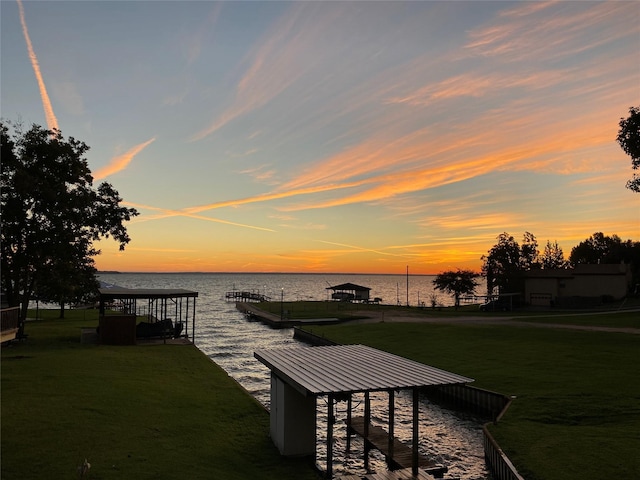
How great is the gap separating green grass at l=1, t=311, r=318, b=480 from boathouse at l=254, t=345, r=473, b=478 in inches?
28.5

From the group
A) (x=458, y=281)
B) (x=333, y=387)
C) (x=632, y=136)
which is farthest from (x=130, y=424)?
(x=458, y=281)

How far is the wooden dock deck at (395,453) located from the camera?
507 inches

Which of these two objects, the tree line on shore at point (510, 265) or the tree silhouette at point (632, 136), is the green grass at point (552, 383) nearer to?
the tree silhouette at point (632, 136)

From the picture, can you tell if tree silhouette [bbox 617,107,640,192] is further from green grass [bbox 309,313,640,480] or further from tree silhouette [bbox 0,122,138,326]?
tree silhouette [bbox 0,122,138,326]

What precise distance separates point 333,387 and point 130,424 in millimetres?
7213

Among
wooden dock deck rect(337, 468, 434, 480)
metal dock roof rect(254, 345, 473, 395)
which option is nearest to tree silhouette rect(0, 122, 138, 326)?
metal dock roof rect(254, 345, 473, 395)

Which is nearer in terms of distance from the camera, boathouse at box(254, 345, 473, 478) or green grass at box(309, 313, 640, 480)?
boathouse at box(254, 345, 473, 478)

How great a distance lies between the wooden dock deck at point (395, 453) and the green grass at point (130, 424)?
2493mm

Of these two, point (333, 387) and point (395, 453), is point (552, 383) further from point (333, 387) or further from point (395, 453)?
point (333, 387)

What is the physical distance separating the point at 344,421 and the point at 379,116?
78.2 feet

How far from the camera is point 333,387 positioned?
10953 millimetres

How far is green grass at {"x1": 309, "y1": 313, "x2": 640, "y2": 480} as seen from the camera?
12602 millimetres

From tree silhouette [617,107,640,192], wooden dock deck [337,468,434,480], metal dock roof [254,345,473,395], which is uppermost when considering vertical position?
tree silhouette [617,107,640,192]

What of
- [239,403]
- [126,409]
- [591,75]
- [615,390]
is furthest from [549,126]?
[126,409]
